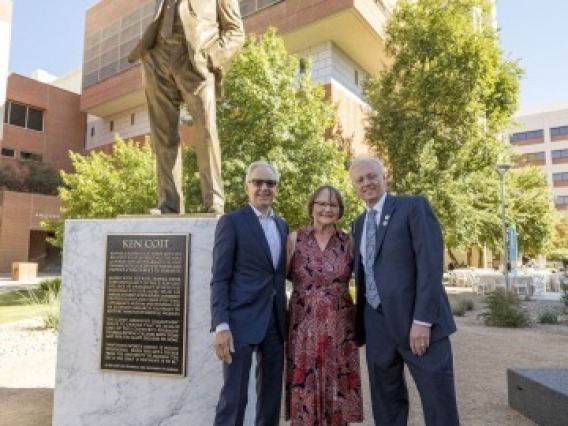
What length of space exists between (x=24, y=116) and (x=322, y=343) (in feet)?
140

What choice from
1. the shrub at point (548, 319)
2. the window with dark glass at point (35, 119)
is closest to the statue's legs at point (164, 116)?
the shrub at point (548, 319)

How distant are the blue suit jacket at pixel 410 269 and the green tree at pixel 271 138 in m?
13.3

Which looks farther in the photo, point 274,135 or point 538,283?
point 538,283

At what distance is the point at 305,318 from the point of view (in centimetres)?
325

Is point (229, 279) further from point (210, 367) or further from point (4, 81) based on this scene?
point (4, 81)

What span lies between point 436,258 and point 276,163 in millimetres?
13601

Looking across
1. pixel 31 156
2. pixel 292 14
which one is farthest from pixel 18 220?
pixel 292 14

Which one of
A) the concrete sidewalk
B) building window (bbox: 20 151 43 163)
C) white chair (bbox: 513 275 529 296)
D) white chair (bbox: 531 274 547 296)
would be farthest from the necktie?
building window (bbox: 20 151 43 163)

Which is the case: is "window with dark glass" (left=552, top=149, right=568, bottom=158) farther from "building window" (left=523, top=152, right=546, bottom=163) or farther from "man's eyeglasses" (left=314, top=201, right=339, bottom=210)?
"man's eyeglasses" (left=314, top=201, right=339, bottom=210)

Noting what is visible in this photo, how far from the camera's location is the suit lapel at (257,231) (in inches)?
126

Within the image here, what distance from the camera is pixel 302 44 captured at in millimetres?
25609

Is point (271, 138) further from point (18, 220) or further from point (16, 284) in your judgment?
point (18, 220)

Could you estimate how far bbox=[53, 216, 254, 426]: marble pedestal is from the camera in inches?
149

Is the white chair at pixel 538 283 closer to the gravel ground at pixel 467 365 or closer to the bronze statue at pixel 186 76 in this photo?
the gravel ground at pixel 467 365
